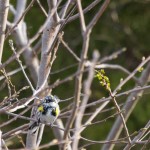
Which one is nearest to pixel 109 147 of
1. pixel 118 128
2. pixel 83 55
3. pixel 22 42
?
pixel 118 128

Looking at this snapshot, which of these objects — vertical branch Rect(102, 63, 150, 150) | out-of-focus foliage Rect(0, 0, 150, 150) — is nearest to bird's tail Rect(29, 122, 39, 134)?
vertical branch Rect(102, 63, 150, 150)

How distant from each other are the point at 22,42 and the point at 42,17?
66.2 inches

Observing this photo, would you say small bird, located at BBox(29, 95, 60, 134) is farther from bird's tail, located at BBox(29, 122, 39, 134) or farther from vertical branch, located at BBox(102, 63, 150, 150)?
vertical branch, located at BBox(102, 63, 150, 150)

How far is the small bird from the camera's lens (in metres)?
2.48

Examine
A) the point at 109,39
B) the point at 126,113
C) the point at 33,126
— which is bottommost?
the point at 109,39

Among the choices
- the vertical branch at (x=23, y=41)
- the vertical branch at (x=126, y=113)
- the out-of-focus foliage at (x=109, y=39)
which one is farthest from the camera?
the out-of-focus foliage at (x=109, y=39)

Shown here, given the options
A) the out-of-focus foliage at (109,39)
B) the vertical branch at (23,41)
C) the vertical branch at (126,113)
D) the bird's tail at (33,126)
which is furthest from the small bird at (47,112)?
the out-of-focus foliage at (109,39)

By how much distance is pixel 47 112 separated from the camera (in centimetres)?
253

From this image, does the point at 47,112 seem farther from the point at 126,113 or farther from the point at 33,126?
the point at 126,113

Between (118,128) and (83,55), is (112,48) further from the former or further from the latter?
(83,55)

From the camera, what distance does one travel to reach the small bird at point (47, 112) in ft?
8.14

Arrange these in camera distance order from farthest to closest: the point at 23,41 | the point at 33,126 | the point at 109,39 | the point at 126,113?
1. the point at 109,39
2. the point at 23,41
3. the point at 126,113
4. the point at 33,126

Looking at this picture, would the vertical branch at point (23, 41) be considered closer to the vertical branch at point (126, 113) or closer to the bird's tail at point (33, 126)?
the vertical branch at point (126, 113)

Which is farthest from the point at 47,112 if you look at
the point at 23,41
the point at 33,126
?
the point at 23,41
